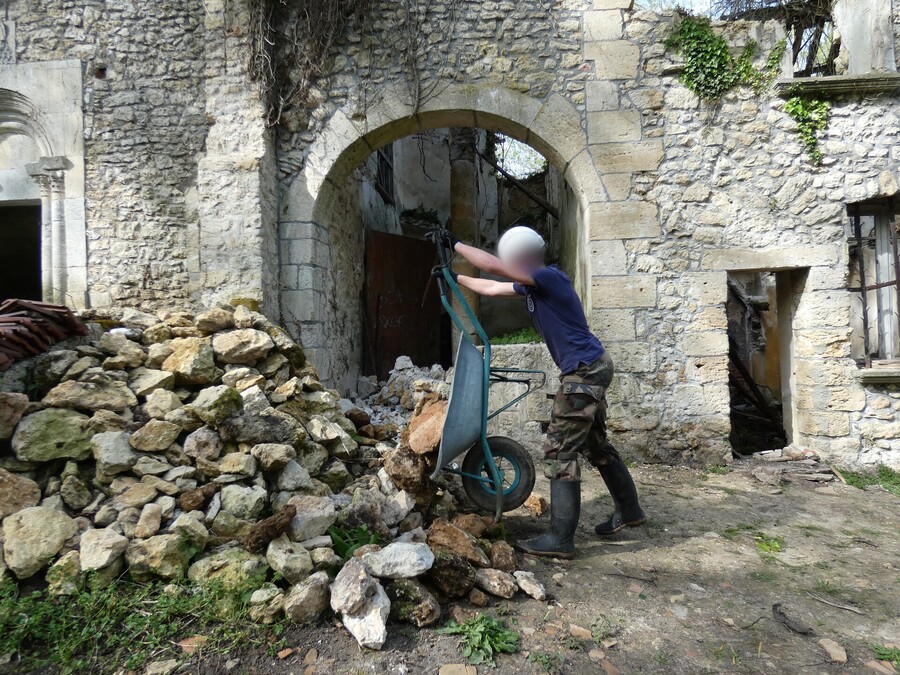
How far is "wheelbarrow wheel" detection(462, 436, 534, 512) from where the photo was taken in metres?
2.91

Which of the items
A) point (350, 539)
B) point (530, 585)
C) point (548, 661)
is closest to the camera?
point (548, 661)

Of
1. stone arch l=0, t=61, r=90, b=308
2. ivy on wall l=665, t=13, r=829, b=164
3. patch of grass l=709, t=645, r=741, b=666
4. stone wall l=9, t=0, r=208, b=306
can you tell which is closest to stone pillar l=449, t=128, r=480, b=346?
ivy on wall l=665, t=13, r=829, b=164

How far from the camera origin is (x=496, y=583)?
2250 mm

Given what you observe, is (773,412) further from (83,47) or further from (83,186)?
(83,47)

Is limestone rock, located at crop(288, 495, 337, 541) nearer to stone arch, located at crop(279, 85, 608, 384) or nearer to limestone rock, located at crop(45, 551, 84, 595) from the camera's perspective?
limestone rock, located at crop(45, 551, 84, 595)

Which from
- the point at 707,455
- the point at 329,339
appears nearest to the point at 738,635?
the point at 707,455

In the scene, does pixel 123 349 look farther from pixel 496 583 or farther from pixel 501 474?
pixel 496 583

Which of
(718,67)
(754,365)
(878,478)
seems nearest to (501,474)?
(878,478)

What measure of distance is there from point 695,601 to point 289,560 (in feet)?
5.78

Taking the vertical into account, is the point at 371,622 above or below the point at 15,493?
below

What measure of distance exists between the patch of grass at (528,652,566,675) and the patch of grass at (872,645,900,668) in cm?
118

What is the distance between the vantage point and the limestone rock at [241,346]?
129 inches

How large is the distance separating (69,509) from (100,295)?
3363 mm

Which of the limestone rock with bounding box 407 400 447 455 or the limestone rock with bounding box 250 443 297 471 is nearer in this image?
the limestone rock with bounding box 250 443 297 471
